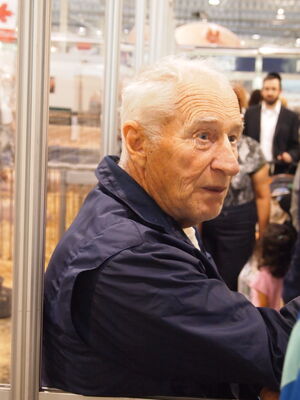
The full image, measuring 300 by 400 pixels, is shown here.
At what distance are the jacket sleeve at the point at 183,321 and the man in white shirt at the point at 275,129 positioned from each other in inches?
189

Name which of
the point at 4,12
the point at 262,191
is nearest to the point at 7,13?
the point at 4,12

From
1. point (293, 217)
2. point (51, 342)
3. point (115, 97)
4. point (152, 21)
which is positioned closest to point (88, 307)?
point (51, 342)

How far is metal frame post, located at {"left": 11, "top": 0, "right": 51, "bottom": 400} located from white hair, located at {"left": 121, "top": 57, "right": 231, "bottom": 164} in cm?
28

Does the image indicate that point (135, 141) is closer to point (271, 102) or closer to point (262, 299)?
point (262, 299)

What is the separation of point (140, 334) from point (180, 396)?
0.74ft

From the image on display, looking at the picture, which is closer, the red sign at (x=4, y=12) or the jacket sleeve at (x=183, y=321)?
the jacket sleeve at (x=183, y=321)

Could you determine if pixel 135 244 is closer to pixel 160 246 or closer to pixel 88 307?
pixel 160 246

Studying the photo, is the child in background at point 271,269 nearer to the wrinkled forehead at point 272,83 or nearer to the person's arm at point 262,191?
the person's arm at point 262,191

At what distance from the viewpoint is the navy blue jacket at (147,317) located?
1.21 m

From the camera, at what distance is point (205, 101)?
1.41 m

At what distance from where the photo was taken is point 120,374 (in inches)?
53.7

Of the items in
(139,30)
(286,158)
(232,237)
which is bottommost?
(232,237)

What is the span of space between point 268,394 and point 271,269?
249cm

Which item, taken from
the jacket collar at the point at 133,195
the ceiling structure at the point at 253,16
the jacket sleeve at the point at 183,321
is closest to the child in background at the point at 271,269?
the jacket collar at the point at 133,195
